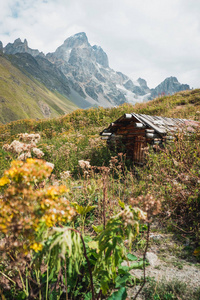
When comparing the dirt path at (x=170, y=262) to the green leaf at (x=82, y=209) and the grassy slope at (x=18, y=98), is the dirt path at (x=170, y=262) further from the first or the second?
the grassy slope at (x=18, y=98)

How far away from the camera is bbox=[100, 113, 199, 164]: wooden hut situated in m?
6.43

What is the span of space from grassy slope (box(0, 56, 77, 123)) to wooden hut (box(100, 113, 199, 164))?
341 ft

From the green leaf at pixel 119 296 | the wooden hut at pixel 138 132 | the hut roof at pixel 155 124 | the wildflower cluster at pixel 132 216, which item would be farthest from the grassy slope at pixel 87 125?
the wildflower cluster at pixel 132 216

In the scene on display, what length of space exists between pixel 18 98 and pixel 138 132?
13693 centimetres

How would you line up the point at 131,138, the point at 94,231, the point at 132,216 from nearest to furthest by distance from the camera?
the point at 132,216 < the point at 94,231 < the point at 131,138

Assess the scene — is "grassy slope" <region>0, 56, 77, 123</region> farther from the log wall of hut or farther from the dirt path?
the dirt path

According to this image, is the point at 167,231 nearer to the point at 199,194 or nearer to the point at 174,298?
the point at 199,194

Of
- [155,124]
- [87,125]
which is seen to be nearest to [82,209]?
[155,124]

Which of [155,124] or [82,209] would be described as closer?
[82,209]

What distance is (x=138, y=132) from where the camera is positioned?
276 inches

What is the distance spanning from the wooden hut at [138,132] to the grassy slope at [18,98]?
104 meters

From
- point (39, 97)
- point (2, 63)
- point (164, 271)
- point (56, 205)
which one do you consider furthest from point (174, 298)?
point (2, 63)

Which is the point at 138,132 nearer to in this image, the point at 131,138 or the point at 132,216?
the point at 131,138

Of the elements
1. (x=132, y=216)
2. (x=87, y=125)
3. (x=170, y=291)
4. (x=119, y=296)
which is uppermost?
(x=87, y=125)
